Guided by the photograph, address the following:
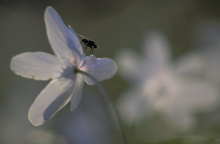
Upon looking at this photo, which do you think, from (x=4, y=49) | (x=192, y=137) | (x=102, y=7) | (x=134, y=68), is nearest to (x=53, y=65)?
(x=192, y=137)

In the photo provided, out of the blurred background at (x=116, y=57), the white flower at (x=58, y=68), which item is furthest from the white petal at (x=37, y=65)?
the blurred background at (x=116, y=57)

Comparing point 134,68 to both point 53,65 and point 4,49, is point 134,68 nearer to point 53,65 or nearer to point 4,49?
point 53,65

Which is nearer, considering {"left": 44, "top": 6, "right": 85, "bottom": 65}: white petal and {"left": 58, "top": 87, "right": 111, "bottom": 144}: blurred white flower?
{"left": 44, "top": 6, "right": 85, "bottom": 65}: white petal

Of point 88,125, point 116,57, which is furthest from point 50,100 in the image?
point 116,57

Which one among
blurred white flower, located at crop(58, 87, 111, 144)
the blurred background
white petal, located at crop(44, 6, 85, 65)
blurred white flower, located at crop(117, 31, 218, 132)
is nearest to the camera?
white petal, located at crop(44, 6, 85, 65)

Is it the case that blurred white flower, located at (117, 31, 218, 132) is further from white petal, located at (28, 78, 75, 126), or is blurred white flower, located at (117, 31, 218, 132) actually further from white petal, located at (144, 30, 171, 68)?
white petal, located at (28, 78, 75, 126)

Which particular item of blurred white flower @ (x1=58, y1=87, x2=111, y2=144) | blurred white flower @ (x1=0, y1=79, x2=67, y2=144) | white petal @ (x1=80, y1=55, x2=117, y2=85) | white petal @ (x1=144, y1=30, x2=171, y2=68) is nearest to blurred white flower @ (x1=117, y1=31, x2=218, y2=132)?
white petal @ (x1=144, y1=30, x2=171, y2=68)

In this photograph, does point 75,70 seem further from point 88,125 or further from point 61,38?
point 88,125

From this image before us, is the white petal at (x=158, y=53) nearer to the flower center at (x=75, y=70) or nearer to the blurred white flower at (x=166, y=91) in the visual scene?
the blurred white flower at (x=166, y=91)
